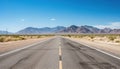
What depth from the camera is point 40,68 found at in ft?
28.6

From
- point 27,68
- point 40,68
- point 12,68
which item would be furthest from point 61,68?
point 12,68

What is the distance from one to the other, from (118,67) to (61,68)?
272 cm

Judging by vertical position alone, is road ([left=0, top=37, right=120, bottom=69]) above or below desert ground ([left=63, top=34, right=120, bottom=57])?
above

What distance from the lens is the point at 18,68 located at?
28.6 feet

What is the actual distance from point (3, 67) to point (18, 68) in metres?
0.78

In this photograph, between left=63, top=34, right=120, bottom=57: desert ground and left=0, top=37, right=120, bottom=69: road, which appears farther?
left=63, top=34, right=120, bottom=57: desert ground

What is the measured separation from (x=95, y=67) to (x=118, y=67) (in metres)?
1.09

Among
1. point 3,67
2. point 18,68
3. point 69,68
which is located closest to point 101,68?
point 69,68

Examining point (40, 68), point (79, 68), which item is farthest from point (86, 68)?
point (40, 68)

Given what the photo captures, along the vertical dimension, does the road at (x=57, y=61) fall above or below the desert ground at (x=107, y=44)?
above

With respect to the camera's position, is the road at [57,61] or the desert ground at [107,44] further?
the desert ground at [107,44]

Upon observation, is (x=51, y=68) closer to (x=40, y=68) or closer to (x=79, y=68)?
(x=40, y=68)

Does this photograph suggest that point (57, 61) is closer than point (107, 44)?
Yes

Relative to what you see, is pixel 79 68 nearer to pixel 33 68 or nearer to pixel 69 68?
pixel 69 68
